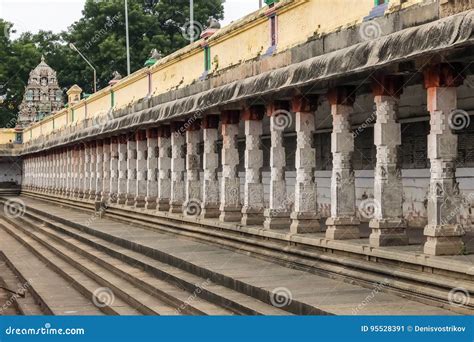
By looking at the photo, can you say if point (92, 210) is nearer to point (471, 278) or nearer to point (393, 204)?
point (393, 204)

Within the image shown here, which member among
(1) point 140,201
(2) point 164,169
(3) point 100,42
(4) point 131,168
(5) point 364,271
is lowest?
(5) point 364,271

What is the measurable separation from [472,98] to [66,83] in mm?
59902

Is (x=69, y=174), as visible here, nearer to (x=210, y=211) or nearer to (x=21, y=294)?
(x=210, y=211)

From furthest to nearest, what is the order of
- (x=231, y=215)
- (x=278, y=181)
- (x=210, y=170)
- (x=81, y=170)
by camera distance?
1. (x=81, y=170)
2. (x=210, y=170)
3. (x=231, y=215)
4. (x=278, y=181)

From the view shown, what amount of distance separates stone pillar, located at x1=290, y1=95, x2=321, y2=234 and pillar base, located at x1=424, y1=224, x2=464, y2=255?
3609 millimetres

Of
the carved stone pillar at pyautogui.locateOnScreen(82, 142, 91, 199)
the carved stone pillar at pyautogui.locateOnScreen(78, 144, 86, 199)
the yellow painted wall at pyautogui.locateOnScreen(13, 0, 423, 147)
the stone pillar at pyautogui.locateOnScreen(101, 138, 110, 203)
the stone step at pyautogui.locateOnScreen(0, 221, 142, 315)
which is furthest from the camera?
the carved stone pillar at pyautogui.locateOnScreen(78, 144, 86, 199)

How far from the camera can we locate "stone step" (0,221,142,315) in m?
11.9

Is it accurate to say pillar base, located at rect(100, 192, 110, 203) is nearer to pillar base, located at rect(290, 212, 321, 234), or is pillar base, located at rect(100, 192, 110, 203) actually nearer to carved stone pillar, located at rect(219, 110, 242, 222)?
carved stone pillar, located at rect(219, 110, 242, 222)

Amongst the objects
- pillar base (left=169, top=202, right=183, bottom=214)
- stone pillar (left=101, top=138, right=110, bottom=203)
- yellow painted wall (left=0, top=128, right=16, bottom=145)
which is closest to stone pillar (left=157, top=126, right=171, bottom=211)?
pillar base (left=169, top=202, right=183, bottom=214)

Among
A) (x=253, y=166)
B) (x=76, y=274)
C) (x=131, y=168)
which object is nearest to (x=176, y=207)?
(x=76, y=274)

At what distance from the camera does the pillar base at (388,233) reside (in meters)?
10.1

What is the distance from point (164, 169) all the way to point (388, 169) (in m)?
11.7

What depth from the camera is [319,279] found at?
10398mm

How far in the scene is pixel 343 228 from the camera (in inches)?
445
